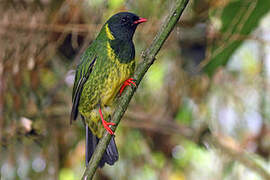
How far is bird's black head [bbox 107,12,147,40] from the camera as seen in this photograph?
8.02ft

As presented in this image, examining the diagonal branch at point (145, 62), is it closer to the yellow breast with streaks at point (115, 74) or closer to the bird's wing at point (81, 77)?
the yellow breast with streaks at point (115, 74)

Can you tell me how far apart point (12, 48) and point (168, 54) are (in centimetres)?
139

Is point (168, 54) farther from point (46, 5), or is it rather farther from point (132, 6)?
point (46, 5)

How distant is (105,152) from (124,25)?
824mm

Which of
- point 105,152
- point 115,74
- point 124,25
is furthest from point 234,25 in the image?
point 105,152

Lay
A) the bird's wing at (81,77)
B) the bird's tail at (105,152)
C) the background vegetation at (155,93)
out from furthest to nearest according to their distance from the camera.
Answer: the background vegetation at (155,93)
the bird's wing at (81,77)
the bird's tail at (105,152)

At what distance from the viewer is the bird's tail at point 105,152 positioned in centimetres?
226

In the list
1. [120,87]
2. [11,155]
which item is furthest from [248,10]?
[11,155]

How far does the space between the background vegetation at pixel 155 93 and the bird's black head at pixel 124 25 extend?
0.26m

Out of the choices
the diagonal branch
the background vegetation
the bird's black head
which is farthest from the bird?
the diagonal branch

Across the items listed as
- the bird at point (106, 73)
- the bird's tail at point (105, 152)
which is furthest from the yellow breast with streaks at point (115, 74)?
the bird's tail at point (105, 152)

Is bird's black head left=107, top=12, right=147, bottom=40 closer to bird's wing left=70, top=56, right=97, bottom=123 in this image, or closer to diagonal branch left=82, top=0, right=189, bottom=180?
bird's wing left=70, top=56, right=97, bottom=123

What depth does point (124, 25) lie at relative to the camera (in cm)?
244

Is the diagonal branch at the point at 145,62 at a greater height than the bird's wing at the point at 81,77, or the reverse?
the diagonal branch at the point at 145,62
